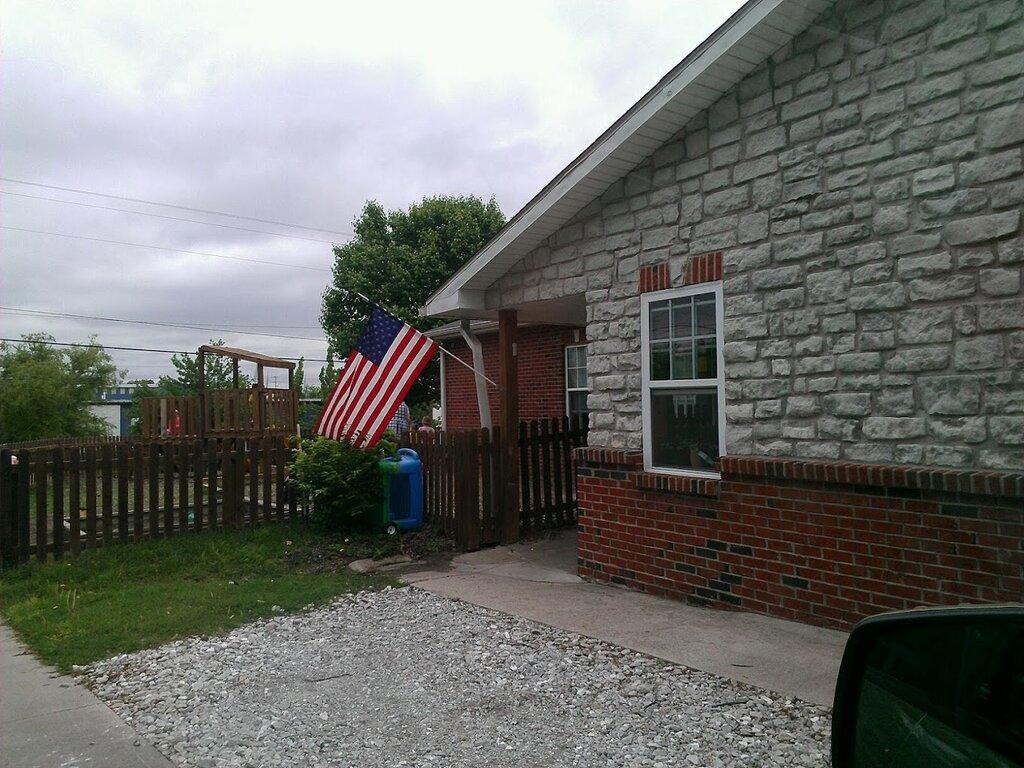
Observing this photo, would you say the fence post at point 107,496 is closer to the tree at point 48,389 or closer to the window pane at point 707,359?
the window pane at point 707,359

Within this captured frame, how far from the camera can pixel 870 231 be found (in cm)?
545

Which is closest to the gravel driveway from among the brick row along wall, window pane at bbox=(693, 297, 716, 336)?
the brick row along wall

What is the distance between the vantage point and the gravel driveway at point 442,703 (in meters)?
3.96

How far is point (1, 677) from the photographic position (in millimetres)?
5406

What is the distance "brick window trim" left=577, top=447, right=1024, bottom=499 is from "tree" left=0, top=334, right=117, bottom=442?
931 inches

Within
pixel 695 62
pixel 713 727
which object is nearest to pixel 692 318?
pixel 695 62

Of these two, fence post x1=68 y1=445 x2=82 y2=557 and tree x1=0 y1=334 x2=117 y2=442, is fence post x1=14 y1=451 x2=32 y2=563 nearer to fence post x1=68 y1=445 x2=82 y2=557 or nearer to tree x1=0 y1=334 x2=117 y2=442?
fence post x1=68 y1=445 x2=82 y2=557

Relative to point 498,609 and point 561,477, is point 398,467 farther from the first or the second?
point 498,609

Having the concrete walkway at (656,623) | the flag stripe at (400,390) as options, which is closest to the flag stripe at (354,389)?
the flag stripe at (400,390)

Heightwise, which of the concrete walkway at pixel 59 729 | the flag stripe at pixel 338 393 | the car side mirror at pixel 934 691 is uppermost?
the flag stripe at pixel 338 393

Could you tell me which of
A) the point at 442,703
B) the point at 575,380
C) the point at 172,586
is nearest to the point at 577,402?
the point at 575,380

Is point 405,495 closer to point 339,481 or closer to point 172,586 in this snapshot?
point 339,481

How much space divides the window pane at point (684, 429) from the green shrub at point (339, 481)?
4.02 metres

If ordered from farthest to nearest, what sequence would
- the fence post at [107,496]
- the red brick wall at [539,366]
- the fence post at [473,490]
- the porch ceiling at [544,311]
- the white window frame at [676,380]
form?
the red brick wall at [539,366] < the fence post at [473,490] < the fence post at [107,496] < the porch ceiling at [544,311] < the white window frame at [676,380]
